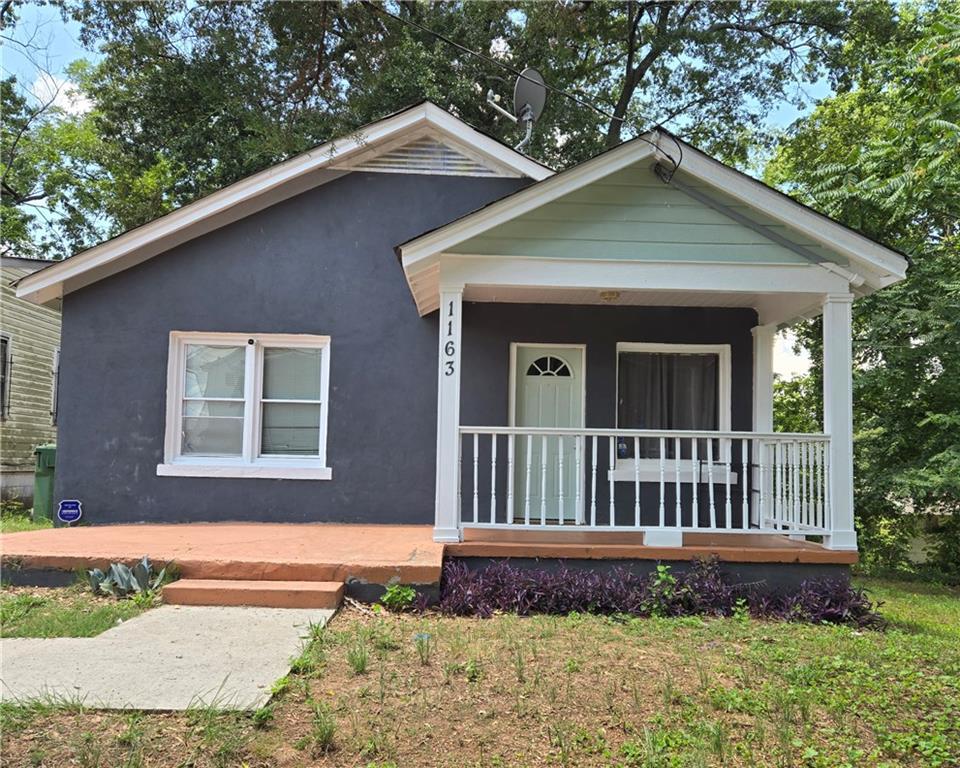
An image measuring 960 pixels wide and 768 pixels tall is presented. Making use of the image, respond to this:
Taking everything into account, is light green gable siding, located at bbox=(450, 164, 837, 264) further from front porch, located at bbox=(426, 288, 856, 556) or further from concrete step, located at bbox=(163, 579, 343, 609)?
concrete step, located at bbox=(163, 579, 343, 609)

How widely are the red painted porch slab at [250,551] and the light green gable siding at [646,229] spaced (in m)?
2.83

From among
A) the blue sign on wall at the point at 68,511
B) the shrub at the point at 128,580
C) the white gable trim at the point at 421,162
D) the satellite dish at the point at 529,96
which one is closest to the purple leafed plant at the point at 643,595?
the shrub at the point at 128,580

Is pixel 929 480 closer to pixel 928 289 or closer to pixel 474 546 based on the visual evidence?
pixel 928 289

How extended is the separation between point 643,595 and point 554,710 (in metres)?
2.50

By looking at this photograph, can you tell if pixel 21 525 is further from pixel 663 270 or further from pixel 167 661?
pixel 663 270

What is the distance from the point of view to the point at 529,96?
10625 millimetres

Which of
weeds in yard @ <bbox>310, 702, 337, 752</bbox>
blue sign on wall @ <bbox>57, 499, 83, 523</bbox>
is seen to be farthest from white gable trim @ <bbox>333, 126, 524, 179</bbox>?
weeds in yard @ <bbox>310, 702, 337, 752</bbox>

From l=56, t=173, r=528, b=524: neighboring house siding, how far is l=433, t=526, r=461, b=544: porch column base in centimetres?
238

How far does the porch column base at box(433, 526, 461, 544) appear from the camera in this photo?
21.5 feet

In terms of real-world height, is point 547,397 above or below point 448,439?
above

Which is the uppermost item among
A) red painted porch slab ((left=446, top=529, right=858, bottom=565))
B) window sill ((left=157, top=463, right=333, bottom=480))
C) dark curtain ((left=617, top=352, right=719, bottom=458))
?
dark curtain ((left=617, top=352, right=719, bottom=458))

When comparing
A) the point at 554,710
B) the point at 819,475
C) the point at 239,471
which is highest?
the point at 819,475

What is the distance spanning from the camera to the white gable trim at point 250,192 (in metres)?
8.70

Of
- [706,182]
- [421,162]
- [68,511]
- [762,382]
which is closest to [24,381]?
[68,511]
